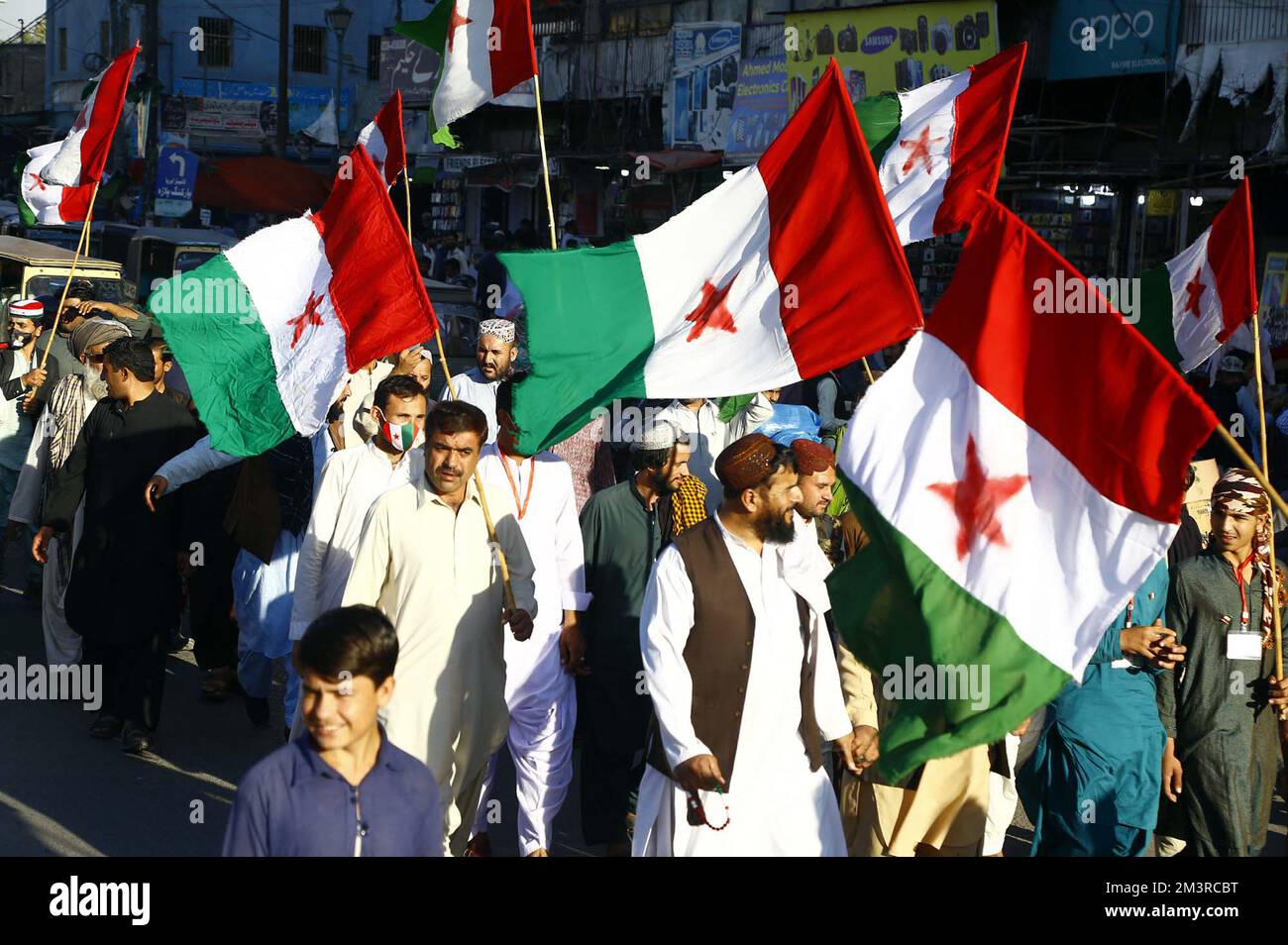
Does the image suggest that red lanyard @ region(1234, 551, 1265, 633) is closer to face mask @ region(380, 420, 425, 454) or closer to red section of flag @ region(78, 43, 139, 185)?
face mask @ region(380, 420, 425, 454)

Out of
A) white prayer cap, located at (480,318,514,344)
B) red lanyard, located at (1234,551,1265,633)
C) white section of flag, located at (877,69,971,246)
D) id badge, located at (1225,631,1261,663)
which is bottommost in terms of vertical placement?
id badge, located at (1225,631,1261,663)

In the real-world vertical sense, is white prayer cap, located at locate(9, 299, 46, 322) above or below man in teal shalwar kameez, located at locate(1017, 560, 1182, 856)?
above

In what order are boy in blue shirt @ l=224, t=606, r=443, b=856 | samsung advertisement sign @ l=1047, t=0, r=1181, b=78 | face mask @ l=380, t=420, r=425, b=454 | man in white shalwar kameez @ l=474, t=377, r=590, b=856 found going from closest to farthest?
boy in blue shirt @ l=224, t=606, r=443, b=856 < man in white shalwar kameez @ l=474, t=377, r=590, b=856 < face mask @ l=380, t=420, r=425, b=454 < samsung advertisement sign @ l=1047, t=0, r=1181, b=78

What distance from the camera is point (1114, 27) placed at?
2114cm

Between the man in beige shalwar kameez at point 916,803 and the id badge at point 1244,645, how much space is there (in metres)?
1.02

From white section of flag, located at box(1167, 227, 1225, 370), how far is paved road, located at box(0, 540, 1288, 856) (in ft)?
7.01

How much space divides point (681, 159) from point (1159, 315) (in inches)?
717

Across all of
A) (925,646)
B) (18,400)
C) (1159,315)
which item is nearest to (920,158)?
(1159,315)

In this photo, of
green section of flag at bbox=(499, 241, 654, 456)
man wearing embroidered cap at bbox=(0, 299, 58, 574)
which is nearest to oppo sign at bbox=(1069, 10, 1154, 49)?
man wearing embroidered cap at bbox=(0, 299, 58, 574)

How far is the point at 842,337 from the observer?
5156 millimetres

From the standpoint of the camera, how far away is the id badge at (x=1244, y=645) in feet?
19.2

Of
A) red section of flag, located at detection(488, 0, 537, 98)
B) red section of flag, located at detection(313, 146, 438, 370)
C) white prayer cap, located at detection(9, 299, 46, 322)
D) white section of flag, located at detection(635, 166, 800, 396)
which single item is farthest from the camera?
white prayer cap, located at detection(9, 299, 46, 322)

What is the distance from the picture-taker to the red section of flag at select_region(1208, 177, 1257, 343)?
6781 millimetres

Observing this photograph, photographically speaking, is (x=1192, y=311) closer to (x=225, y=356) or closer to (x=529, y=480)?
(x=529, y=480)
